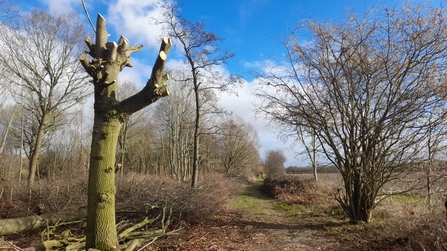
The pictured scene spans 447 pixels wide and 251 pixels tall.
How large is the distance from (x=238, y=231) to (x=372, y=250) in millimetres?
3539

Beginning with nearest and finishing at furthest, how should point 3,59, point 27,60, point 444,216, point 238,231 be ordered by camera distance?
1. point 444,216
2. point 238,231
3. point 3,59
4. point 27,60

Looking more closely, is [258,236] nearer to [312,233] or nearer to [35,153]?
[312,233]

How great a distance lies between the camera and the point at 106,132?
484cm

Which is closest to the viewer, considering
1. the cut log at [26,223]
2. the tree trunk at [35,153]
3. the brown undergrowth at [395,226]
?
the brown undergrowth at [395,226]

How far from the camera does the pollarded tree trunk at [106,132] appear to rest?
15.4ft

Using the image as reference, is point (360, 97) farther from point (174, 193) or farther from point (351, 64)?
point (174, 193)

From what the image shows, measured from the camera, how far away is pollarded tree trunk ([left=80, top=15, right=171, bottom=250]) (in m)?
4.68

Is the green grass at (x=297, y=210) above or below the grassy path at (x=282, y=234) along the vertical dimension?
below

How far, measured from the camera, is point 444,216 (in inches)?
193

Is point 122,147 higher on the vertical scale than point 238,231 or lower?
higher

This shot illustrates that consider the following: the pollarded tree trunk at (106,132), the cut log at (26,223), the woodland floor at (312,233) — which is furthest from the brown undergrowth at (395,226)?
the cut log at (26,223)

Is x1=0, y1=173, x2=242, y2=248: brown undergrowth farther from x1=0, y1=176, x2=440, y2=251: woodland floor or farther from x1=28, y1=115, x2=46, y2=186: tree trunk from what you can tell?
x1=28, y1=115, x2=46, y2=186: tree trunk

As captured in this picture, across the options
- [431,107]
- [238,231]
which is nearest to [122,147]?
[238,231]

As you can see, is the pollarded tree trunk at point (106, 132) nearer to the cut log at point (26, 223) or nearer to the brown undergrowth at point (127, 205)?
the brown undergrowth at point (127, 205)
